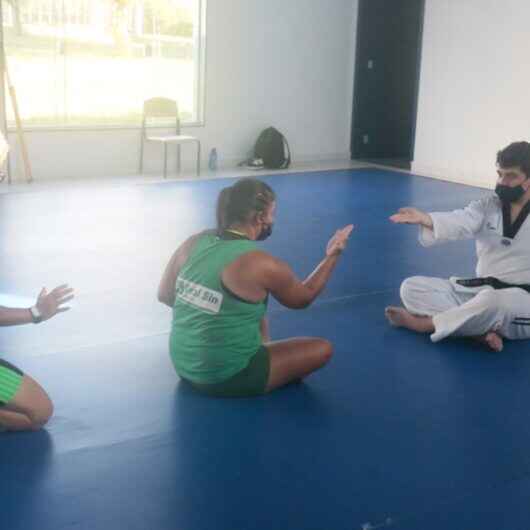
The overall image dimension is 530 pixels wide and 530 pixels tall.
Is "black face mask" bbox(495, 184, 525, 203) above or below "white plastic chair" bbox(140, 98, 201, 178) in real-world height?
above

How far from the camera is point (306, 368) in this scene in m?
3.59

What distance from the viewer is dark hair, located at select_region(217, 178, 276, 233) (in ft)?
10.8

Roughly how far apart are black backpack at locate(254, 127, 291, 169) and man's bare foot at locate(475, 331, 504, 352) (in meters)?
6.53

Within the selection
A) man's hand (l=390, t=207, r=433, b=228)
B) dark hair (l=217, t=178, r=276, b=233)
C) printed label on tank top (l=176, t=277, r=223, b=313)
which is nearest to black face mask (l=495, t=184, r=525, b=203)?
man's hand (l=390, t=207, r=433, b=228)

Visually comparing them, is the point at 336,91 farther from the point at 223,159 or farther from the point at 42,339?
the point at 42,339

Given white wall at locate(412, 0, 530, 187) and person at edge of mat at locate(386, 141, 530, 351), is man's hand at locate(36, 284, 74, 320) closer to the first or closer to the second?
person at edge of mat at locate(386, 141, 530, 351)

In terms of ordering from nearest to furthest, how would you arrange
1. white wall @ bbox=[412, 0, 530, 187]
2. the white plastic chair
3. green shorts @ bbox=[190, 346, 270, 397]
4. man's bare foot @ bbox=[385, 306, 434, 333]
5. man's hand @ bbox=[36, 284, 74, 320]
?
man's hand @ bbox=[36, 284, 74, 320]
green shorts @ bbox=[190, 346, 270, 397]
man's bare foot @ bbox=[385, 306, 434, 333]
white wall @ bbox=[412, 0, 530, 187]
the white plastic chair

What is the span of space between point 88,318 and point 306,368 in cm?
151

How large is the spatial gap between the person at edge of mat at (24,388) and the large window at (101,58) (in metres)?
6.35

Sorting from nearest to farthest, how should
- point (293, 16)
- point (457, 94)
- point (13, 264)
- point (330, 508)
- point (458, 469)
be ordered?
point (330, 508) → point (458, 469) → point (13, 264) → point (457, 94) → point (293, 16)

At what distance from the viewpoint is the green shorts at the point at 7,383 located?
303 cm

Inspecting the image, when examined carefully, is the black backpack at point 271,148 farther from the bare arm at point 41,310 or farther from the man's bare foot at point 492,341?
the bare arm at point 41,310

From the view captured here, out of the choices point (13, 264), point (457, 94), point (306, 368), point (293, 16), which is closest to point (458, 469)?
point (306, 368)

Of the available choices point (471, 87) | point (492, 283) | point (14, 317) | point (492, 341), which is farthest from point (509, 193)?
point (471, 87)
